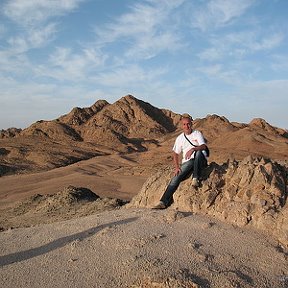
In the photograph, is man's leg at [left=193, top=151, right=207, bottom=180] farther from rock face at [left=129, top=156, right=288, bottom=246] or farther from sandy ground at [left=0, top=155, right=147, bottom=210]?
sandy ground at [left=0, top=155, right=147, bottom=210]

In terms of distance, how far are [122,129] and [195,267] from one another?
36659 mm

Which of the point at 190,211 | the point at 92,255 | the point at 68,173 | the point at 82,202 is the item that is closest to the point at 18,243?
the point at 92,255

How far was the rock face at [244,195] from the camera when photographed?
5613 millimetres

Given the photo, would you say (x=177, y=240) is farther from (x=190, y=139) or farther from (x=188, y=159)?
(x=190, y=139)

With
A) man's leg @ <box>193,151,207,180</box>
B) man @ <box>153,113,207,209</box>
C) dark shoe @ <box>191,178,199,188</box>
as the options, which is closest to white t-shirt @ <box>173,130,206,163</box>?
man @ <box>153,113,207,209</box>

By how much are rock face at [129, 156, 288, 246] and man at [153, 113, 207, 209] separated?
0.12m

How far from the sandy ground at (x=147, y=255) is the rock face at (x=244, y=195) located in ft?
0.70

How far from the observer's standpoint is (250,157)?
6691 mm

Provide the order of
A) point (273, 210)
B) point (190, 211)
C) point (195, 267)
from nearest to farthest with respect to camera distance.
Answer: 1. point (195, 267)
2. point (273, 210)
3. point (190, 211)

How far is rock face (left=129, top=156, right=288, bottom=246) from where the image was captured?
5.61 m

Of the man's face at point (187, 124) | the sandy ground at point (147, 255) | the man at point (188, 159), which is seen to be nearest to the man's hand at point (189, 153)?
the man at point (188, 159)

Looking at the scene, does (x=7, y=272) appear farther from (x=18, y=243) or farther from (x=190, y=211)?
(x=190, y=211)

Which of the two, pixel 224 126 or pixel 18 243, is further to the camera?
pixel 224 126

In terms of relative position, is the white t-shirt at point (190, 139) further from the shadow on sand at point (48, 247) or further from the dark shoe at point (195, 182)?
the shadow on sand at point (48, 247)
